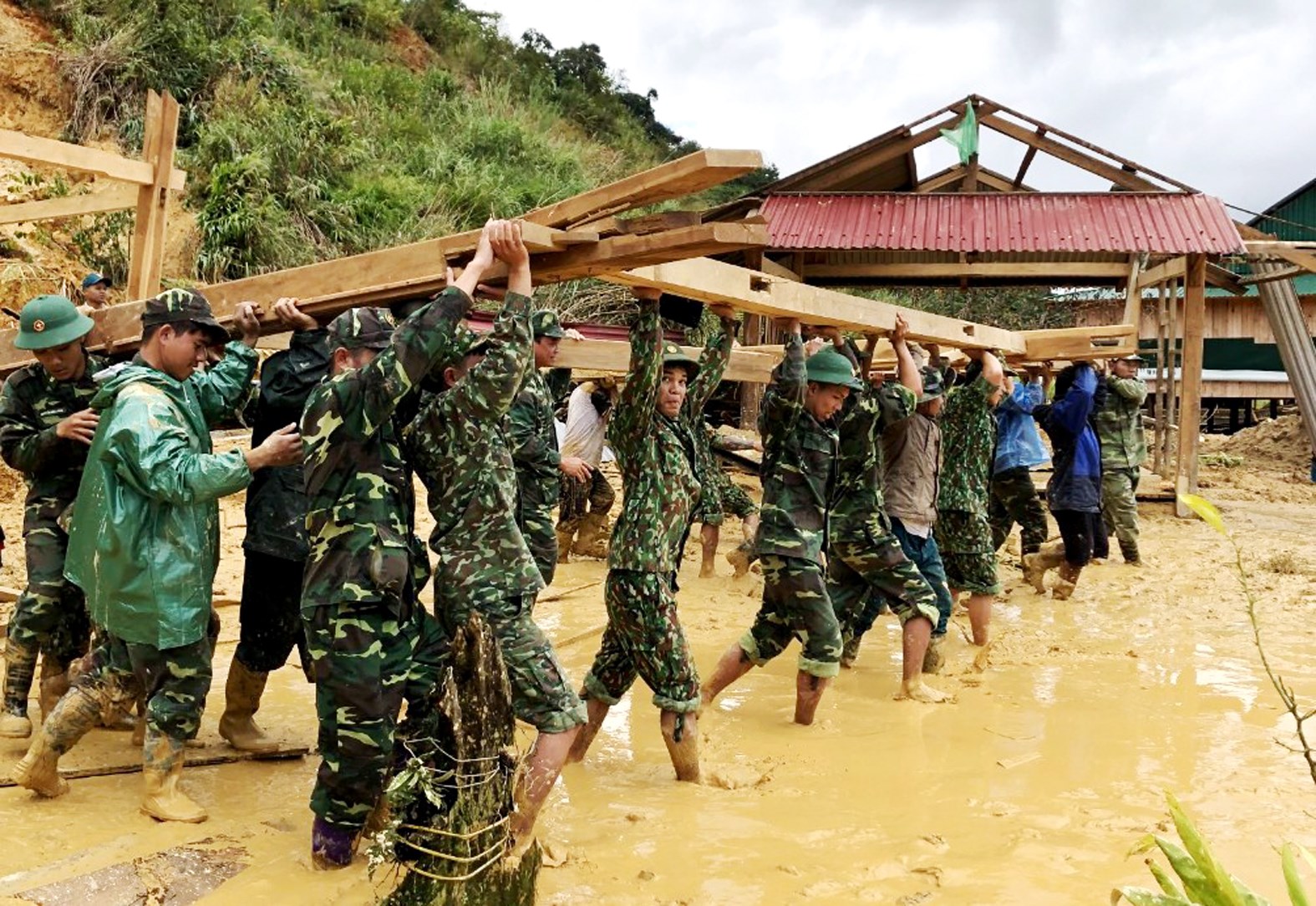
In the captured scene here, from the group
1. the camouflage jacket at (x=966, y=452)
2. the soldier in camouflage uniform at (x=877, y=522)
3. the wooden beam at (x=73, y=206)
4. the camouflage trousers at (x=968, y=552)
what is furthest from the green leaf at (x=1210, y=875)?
the wooden beam at (x=73, y=206)

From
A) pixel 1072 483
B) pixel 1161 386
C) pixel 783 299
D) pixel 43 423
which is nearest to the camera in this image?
pixel 43 423

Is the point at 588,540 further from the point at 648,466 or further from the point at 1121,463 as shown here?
the point at 648,466

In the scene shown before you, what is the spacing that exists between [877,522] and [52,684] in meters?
4.10

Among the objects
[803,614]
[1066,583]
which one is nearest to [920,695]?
[803,614]

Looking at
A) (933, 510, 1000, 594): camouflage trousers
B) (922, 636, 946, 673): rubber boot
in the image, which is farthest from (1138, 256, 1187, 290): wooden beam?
(922, 636, 946, 673): rubber boot

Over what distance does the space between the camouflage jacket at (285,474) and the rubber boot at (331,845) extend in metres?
1.26

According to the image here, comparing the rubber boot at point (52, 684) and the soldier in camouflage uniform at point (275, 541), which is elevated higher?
the soldier in camouflage uniform at point (275, 541)

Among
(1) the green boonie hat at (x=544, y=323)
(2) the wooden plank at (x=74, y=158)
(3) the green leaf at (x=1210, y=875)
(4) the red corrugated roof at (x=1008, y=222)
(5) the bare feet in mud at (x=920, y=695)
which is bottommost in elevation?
(5) the bare feet in mud at (x=920, y=695)

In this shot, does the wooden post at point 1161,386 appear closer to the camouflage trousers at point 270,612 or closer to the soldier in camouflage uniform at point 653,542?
the soldier in camouflage uniform at point 653,542

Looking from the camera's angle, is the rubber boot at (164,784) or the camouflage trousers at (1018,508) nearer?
the rubber boot at (164,784)

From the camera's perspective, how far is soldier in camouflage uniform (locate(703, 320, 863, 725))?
535 cm

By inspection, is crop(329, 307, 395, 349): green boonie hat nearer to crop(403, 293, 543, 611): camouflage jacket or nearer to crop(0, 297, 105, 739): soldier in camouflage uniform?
crop(403, 293, 543, 611): camouflage jacket

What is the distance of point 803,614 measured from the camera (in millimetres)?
5359

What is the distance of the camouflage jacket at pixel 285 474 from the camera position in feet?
14.8
